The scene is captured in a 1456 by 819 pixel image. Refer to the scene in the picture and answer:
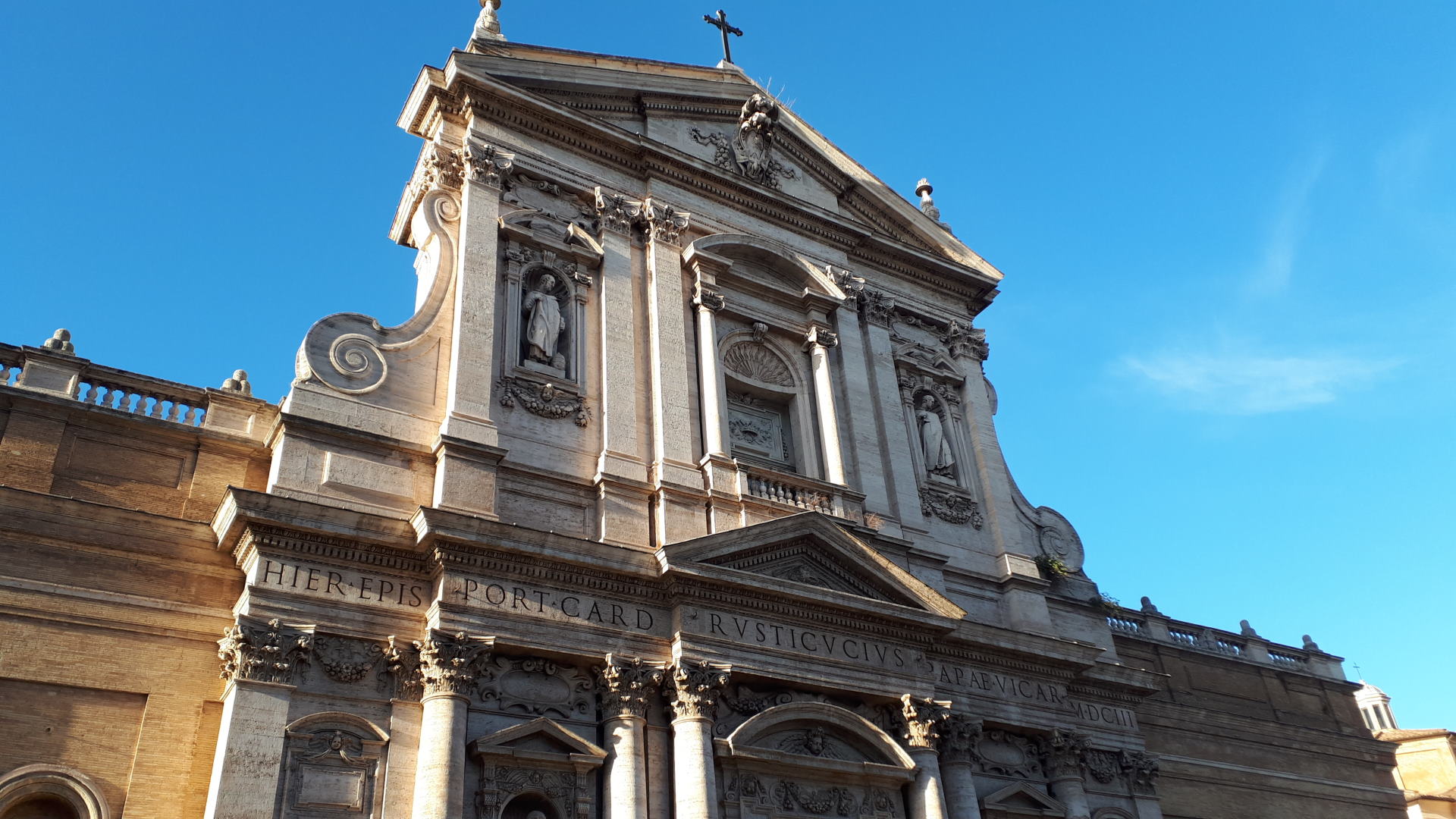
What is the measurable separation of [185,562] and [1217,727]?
16393mm

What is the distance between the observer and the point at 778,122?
815 inches

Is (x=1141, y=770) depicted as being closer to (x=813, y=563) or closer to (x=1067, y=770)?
(x=1067, y=770)

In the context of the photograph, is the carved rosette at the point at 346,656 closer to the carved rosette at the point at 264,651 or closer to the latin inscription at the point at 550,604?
the carved rosette at the point at 264,651

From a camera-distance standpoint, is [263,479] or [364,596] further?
[263,479]

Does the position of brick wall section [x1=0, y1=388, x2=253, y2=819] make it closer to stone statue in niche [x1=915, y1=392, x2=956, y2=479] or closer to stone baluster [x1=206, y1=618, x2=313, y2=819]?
stone baluster [x1=206, y1=618, x2=313, y2=819]

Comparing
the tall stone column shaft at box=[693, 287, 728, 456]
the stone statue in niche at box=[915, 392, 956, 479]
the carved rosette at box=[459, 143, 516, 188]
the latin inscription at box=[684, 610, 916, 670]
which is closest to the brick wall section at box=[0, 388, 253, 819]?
the carved rosette at box=[459, 143, 516, 188]

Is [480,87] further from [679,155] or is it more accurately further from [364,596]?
[364,596]

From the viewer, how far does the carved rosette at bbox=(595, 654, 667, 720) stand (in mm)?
13234

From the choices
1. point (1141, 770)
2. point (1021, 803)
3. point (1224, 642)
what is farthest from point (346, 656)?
point (1224, 642)

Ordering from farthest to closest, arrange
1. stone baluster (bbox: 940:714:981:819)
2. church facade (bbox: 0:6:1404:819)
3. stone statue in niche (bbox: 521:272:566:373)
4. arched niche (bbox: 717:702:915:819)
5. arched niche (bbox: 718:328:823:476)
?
arched niche (bbox: 718:328:823:476)
stone statue in niche (bbox: 521:272:566:373)
stone baluster (bbox: 940:714:981:819)
arched niche (bbox: 717:702:915:819)
church facade (bbox: 0:6:1404:819)

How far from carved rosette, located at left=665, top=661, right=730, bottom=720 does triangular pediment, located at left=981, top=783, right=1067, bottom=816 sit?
445cm

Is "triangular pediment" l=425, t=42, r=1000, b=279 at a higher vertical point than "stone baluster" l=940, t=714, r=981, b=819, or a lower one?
higher

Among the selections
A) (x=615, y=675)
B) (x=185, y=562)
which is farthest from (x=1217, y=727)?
(x=185, y=562)

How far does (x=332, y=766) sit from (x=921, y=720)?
7169mm
